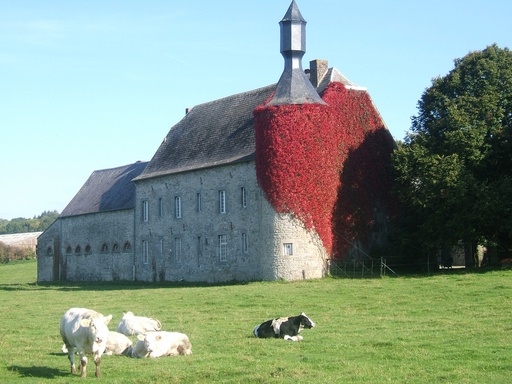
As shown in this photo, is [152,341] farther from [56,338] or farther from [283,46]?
[283,46]

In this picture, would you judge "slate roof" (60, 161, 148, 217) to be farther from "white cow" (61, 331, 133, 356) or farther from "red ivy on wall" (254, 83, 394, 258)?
"white cow" (61, 331, 133, 356)

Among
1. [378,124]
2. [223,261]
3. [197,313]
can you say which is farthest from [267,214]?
[197,313]

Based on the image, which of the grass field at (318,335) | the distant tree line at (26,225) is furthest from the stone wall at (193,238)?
the distant tree line at (26,225)

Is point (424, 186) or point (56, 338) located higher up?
point (424, 186)

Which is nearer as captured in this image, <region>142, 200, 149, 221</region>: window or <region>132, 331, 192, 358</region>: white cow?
<region>132, 331, 192, 358</region>: white cow

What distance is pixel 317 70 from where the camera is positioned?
4366 centimetres

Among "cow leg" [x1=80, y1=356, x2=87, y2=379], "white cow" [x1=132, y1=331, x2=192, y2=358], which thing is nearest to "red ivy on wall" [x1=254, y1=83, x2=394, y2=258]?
"white cow" [x1=132, y1=331, x2=192, y2=358]

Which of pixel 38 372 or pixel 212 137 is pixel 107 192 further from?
pixel 38 372

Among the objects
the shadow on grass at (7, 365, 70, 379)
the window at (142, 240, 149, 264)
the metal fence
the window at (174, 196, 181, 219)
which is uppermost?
the window at (174, 196, 181, 219)

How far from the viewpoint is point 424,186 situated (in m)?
37.1

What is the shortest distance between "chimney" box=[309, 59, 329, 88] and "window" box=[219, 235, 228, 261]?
31.7 feet

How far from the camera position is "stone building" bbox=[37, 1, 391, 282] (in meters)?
39.0

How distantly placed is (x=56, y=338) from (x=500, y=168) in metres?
25.1

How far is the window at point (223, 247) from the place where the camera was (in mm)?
43062
